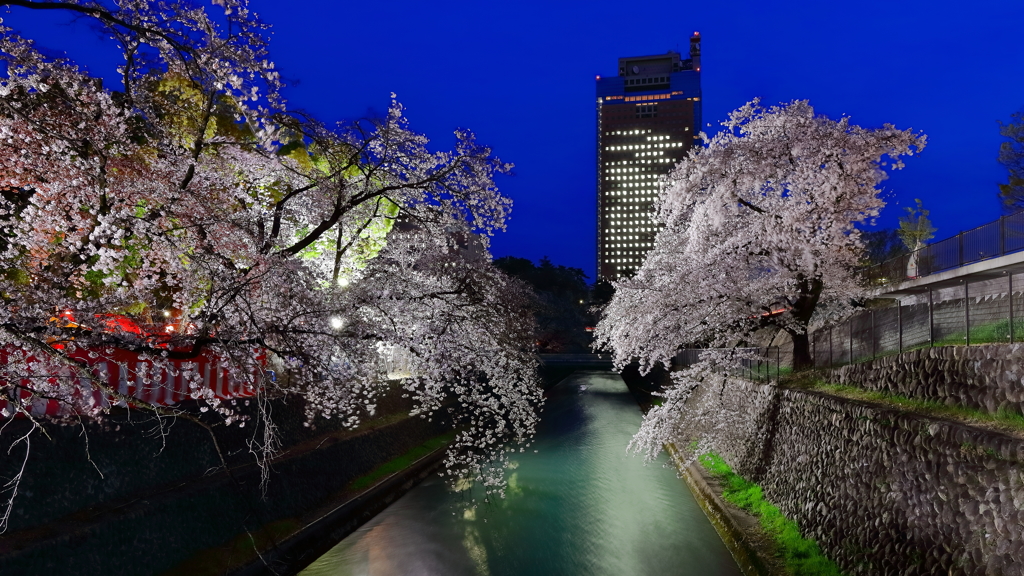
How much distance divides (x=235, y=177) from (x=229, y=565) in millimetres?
6327

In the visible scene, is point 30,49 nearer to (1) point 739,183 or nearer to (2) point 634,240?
(1) point 739,183

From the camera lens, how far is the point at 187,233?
699 cm

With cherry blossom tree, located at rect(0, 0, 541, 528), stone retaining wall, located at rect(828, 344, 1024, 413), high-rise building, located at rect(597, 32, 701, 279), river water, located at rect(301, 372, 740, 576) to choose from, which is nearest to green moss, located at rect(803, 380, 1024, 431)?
stone retaining wall, located at rect(828, 344, 1024, 413)

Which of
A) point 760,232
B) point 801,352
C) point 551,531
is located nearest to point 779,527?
point 551,531

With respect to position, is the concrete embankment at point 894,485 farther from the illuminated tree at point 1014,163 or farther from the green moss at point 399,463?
the illuminated tree at point 1014,163

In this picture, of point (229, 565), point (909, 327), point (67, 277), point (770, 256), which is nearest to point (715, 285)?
point (770, 256)

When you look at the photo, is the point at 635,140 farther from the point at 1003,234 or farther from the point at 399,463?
the point at 399,463

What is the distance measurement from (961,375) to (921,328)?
4520mm

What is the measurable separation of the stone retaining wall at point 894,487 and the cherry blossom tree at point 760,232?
2248mm

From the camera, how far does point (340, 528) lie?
488 inches

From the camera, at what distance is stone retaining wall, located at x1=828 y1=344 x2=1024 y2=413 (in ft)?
21.8

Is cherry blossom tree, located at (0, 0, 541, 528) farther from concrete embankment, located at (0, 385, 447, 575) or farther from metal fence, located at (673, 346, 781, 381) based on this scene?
metal fence, located at (673, 346, 781, 381)

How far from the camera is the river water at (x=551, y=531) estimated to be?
11008mm

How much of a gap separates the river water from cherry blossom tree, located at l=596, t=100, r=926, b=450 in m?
2.15
